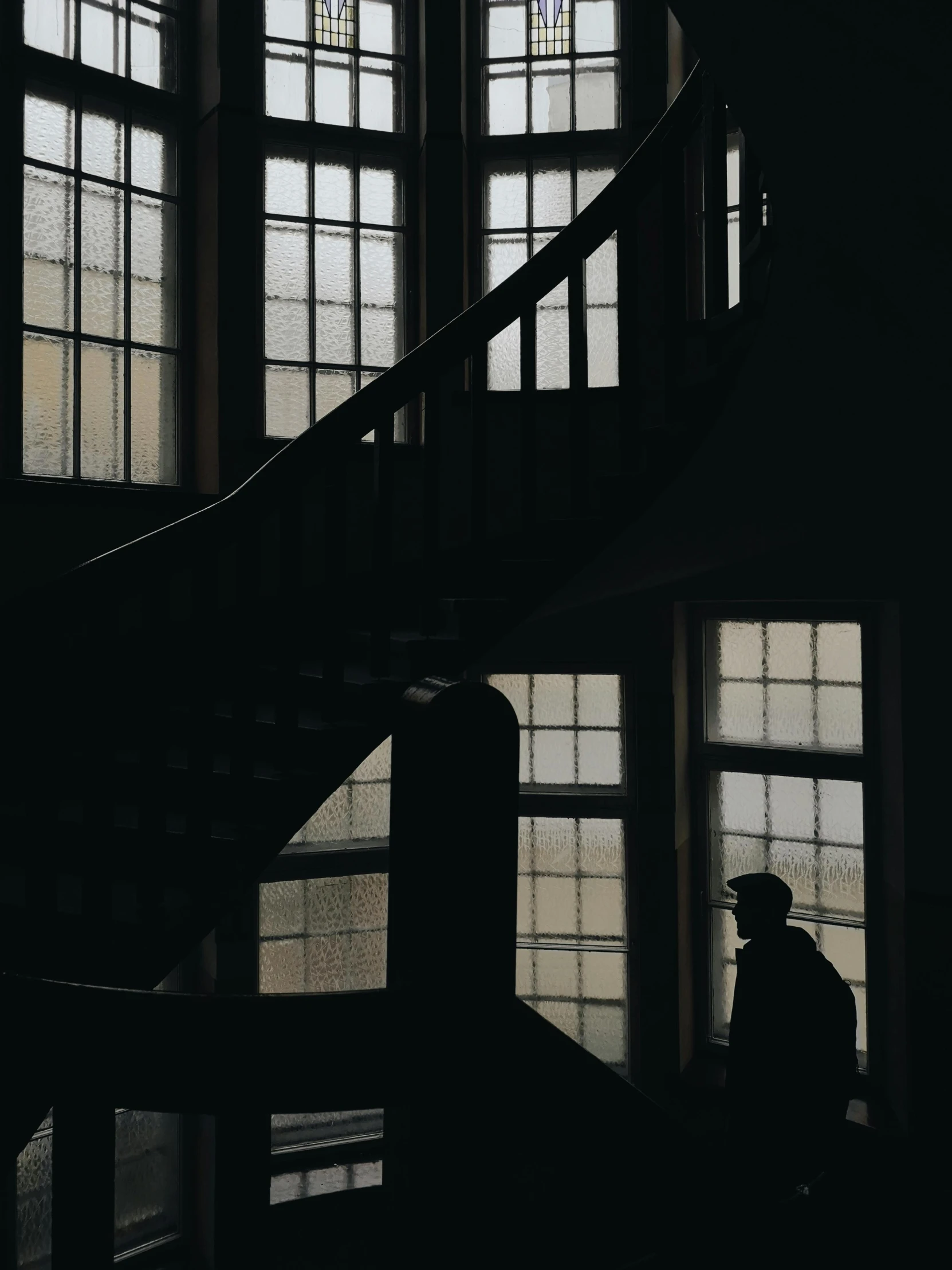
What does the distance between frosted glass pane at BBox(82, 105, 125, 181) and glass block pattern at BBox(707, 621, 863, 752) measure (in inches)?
133

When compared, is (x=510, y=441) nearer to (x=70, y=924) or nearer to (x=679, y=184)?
(x=679, y=184)

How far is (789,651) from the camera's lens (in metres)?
Result: 5.16

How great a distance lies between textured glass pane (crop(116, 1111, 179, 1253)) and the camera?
4852 millimetres

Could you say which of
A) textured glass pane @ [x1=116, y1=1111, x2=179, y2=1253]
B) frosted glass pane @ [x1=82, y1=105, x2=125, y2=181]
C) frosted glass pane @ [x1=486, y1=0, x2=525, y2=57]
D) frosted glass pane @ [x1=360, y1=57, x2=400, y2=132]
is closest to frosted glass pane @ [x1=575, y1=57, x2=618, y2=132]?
frosted glass pane @ [x1=486, y1=0, x2=525, y2=57]

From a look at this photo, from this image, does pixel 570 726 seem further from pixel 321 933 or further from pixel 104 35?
pixel 104 35

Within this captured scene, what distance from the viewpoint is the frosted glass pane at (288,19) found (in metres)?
5.04

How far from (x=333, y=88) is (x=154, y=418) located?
71.5 inches

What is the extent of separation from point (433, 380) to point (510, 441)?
2.01 m

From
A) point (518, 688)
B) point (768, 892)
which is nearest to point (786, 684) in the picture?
point (518, 688)

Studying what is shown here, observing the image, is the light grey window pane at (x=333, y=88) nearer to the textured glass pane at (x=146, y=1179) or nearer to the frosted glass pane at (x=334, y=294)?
the frosted glass pane at (x=334, y=294)

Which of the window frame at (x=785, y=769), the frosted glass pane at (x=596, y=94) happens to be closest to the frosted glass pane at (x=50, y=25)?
the frosted glass pane at (x=596, y=94)

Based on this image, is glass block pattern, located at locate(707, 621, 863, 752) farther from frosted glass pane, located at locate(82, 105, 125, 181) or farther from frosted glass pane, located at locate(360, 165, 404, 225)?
frosted glass pane, located at locate(82, 105, 125, 181)

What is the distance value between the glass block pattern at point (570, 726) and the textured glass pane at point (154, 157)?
2.71 meters

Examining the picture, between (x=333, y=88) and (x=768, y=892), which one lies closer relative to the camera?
→ (x=768, y=892)
